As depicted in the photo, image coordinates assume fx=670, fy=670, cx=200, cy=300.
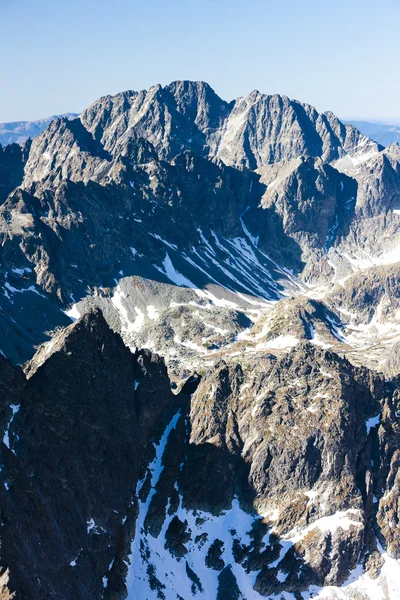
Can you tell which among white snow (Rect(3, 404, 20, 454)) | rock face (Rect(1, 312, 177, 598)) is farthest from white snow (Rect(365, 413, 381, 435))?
white snow (Rect(3, 404, 20, 454))

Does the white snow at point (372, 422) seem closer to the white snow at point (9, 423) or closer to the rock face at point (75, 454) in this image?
the rock face at point (75, 454)

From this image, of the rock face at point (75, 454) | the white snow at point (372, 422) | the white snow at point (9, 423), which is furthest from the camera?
the white snow at point (372, 422)

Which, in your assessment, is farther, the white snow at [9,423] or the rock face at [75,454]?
the white snow at [9,423]

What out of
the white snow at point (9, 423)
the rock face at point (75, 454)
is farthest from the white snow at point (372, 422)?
the white snow at point (9, 423)

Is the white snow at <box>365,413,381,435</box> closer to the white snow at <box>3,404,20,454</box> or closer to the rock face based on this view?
the rock face

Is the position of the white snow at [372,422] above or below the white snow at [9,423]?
above

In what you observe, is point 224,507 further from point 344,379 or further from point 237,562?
point 344,379

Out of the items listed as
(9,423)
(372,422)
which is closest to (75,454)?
(9,423)

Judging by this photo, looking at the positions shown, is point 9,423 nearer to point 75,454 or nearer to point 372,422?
point 75,454

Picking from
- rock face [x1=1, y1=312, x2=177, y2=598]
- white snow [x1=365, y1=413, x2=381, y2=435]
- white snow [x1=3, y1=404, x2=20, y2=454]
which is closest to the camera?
rock face [x1=1, y1=312, x2=177, y2=598]

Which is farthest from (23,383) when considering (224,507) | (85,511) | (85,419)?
(224,507)

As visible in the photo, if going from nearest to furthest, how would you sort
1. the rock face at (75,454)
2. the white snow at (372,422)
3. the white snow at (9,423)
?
the rock face at (75,454) < the white snow at (9,423) < the white snow at (372,422)
